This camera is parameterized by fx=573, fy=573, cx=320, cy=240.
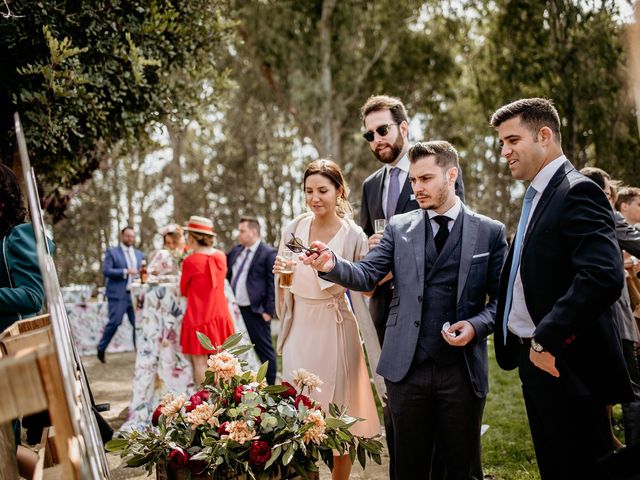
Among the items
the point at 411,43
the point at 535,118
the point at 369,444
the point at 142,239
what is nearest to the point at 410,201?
the point at 535,118

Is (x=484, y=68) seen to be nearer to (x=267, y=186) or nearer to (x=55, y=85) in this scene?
(x=267, y=186)

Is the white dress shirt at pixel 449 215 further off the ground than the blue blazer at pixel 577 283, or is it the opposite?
the white dress shirt at pixel 449 215

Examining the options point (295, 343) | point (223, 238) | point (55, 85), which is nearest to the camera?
point (295, 343)

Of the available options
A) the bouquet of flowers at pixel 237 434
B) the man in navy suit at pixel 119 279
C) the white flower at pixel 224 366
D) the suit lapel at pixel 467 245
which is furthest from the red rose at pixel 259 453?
the man in navy suit at pixel 119 279

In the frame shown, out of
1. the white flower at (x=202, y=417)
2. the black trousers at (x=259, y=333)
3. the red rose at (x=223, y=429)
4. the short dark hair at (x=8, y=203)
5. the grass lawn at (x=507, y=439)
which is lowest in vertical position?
the grass lawn at (x=507, y=439)

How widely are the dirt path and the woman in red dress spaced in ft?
4.05

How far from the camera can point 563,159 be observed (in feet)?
8.89

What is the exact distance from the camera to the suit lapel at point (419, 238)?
309cm

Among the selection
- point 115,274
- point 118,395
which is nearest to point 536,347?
point 118,395

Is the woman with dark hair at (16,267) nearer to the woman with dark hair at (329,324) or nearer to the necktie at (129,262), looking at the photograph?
the woman with dark hair at (329,324)

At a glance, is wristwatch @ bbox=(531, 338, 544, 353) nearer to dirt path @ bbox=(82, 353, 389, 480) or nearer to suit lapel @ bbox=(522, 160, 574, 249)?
suit lapel @ bbox=(522, 160, 574, 249)

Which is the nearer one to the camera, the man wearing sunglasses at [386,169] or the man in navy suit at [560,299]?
the man in navy suit at [560,299]

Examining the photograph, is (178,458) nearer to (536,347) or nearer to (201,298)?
(536,347)

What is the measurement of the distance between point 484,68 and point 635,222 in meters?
14.9
